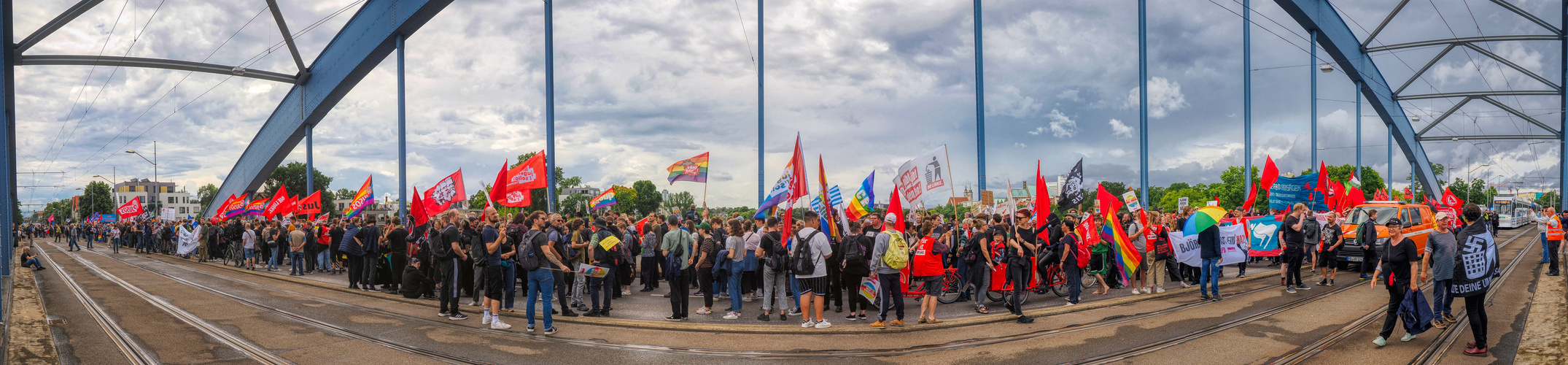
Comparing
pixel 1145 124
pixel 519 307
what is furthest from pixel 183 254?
pixel 1145 124

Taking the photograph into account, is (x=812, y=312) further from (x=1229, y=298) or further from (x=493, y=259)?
(x=1229, y=298)

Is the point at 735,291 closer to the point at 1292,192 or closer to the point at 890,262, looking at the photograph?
the point at 890,262

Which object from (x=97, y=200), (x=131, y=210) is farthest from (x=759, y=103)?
(x=97, y=200)

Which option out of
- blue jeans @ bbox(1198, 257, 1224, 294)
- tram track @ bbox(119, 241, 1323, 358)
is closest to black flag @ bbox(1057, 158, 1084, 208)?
blue jeans @ bbox(1198, 257, 1224, 294)

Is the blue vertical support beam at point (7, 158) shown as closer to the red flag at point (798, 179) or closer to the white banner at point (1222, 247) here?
the red flag at point (798, 179)

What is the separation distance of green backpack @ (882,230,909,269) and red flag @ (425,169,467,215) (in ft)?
44.7

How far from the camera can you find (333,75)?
32.0 meters

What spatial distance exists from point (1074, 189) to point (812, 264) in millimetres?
8906

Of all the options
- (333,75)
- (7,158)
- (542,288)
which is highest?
(333,75)

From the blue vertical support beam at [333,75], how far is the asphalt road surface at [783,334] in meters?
A: 17.1

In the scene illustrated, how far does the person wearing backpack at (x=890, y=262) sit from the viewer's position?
30.5 ft

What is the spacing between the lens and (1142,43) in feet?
85.5

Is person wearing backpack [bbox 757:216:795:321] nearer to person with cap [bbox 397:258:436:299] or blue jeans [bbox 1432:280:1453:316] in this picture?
person with cap [bbox 397:258:436:299]

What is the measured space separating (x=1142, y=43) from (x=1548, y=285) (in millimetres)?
14812
